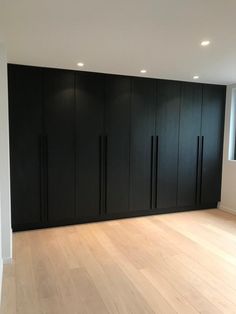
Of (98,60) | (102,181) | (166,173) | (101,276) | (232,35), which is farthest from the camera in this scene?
(166,173)

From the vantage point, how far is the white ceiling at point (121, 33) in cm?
190

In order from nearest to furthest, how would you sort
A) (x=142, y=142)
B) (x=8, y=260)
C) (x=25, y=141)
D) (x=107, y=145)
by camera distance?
1. (x=8, y=260)
2. (x=25, y=141)
3. (x=107, y=145)
4. (x=142, y=142)

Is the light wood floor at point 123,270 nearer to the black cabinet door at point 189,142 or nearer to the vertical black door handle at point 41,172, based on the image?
the vertical black door handle at point 41,172

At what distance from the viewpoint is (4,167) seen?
2770mm

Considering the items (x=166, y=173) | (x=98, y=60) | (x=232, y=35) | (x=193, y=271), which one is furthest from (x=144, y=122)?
(x=193, y=271)

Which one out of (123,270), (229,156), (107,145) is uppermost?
(107,145)

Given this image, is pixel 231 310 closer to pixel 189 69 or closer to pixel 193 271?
pixel 193 271

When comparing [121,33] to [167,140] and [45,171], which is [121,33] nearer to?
[45,171]

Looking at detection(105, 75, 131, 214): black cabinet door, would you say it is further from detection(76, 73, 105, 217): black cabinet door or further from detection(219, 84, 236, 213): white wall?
detection(219, 84, 236, 213): white wall

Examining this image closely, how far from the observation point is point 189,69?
12.1 ft

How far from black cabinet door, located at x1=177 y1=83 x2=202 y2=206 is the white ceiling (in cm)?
99

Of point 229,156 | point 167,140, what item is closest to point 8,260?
point 167,140

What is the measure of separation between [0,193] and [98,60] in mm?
1984

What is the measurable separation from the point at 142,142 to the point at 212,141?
150 cm
